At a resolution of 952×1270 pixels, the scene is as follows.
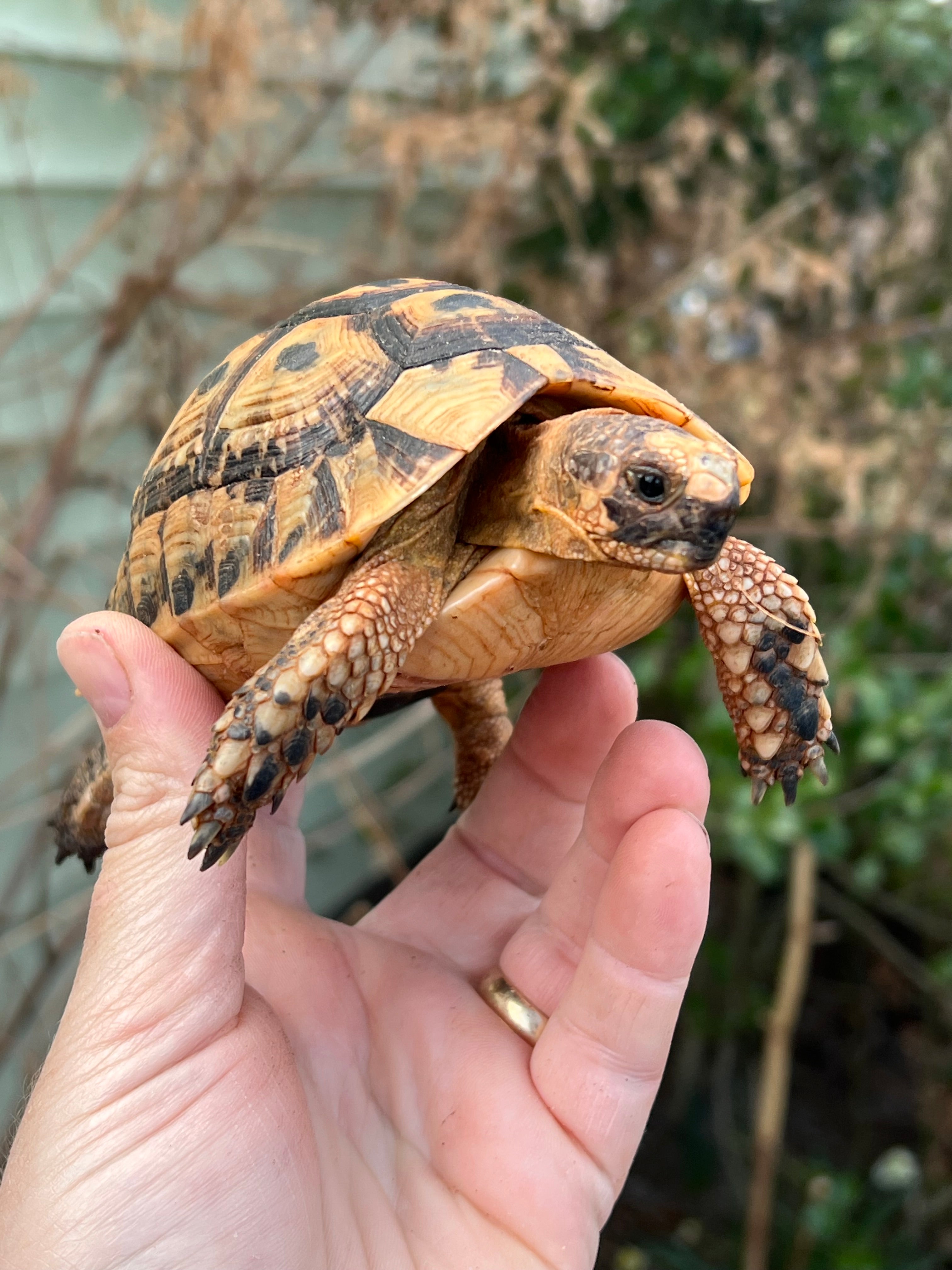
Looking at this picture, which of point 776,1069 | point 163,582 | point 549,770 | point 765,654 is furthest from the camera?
point 776,1069

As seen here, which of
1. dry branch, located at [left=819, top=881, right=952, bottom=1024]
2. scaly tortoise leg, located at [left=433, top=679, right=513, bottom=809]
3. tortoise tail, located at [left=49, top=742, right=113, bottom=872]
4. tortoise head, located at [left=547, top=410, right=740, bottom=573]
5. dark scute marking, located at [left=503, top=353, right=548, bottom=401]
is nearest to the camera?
tortoise head, located at [left=547, top=410, right=740, bottom=573]

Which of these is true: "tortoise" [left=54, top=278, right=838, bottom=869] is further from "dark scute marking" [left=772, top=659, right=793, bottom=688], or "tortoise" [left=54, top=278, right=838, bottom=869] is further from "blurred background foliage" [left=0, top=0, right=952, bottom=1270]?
"blurred background foliage" [left=0, top=0, right=952, bottom=1270]

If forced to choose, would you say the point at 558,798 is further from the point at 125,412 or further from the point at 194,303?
the point at 125,412

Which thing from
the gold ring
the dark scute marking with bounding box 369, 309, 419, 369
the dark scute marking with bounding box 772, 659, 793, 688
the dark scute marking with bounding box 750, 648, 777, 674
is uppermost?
the dark scute marking with bounding box 369, 309, 419, 369

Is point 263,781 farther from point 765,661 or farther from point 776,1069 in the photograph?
point 776,1069

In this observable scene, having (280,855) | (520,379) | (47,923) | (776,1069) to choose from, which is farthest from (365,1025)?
(47,923)

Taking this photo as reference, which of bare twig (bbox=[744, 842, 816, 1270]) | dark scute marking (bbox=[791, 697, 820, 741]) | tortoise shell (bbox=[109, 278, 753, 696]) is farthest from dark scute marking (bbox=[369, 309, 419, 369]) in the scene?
bare twig (bbox=[744, 842, 816, 1270])

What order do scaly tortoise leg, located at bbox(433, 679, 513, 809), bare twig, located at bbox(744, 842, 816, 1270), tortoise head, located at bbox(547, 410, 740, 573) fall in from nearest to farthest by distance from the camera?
tortoise head, located at bbox(547, 410, 740, 573) → scaly tortoise leg, located at bbox(433, 679, 513, 809) → bare twig, located at bbox(744, 842, 816, 1270)
